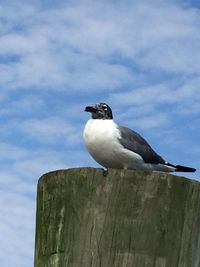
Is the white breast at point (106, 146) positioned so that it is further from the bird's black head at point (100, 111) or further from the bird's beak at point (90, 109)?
the bird's beak at point (90, 109)

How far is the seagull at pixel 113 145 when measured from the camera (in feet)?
23.3

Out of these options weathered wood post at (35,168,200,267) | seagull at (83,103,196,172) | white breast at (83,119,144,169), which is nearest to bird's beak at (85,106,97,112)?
seagull at (83,103,196,172)

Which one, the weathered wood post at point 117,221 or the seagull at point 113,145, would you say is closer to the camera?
the weathered wood post at point 117,221

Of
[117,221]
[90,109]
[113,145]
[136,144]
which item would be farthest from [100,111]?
[117,221]

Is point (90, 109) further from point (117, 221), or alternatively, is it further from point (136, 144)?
point (117, 221)

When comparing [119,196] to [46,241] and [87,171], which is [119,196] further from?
[46,241]

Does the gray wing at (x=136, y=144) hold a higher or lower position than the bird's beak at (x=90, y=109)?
lower

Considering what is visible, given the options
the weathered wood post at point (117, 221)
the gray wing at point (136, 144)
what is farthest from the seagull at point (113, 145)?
the weathered wood post at point (117, 221)

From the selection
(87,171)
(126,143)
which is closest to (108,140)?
(126,143)

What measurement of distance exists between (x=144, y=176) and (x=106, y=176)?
10.2 inches

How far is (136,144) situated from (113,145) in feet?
1.92

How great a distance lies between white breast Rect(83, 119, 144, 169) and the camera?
7.05 m

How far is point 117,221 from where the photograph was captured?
3.94 meters

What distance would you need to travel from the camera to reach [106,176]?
409 centimetres
